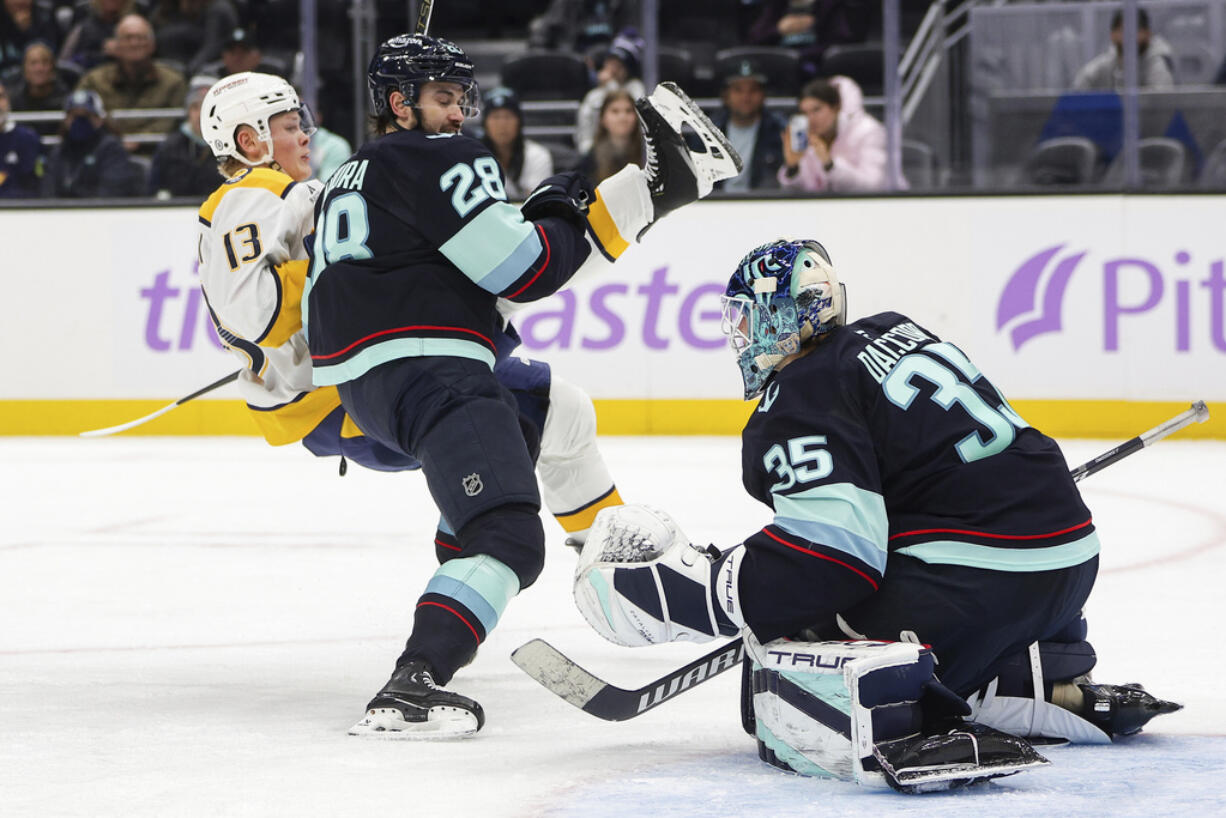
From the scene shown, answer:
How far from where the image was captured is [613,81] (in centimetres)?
746

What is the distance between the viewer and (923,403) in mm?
2248

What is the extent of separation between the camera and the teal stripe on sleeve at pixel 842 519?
7.14 feet

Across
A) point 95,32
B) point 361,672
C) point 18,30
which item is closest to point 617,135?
point 95,32

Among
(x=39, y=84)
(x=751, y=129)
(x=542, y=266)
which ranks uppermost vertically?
(x=39, y=84)

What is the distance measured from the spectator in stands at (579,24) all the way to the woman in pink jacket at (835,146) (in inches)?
42.2

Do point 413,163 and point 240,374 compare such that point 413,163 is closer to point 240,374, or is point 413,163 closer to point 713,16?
point 240,374

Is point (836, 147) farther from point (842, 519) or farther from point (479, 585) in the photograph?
point (842, 519)

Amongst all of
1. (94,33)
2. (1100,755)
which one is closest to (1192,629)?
(1100,755)

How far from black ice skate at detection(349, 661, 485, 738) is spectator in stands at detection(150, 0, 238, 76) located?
20.1ft

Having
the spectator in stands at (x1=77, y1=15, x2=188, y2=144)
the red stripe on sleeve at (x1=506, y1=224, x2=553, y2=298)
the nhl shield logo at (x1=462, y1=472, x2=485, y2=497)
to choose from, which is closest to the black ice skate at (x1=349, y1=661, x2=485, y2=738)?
the nhl shield logo at (x1=462, y1=472, x2=485, y2=497)

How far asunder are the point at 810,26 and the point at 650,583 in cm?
594

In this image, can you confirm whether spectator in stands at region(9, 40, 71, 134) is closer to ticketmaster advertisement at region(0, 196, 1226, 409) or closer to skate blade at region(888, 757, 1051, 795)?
ticketmaster advertisement at region(0, 196, 1226, 409)

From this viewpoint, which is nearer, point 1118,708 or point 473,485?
point 1118,708

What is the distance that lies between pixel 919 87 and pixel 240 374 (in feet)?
14.5
